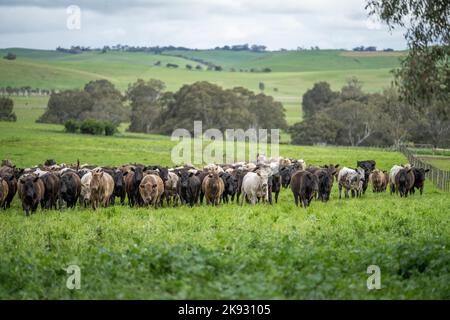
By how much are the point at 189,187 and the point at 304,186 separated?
4575 mm

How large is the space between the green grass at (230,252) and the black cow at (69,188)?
2.07 meters

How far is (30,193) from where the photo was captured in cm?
2375

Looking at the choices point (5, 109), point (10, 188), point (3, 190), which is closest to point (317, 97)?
point (5, 109)

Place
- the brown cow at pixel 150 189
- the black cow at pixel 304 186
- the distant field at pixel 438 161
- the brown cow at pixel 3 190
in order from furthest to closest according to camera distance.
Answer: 1. the distant field at pixel 438 161
2. the brown cow at pixel 150 189
3. the black cow at pixel 304 186
4. the brown cow at pixel 3 190

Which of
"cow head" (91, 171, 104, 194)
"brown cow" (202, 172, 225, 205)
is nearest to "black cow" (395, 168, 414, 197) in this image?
"brown cow" (202, 172, 225, 205)

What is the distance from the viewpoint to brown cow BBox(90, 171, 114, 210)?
85.1ft

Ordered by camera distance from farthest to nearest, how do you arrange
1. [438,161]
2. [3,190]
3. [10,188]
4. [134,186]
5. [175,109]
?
[175,109] → [438,161] → [134,186] → [10,188] → [3,190]

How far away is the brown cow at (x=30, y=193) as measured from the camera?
23.8 metres

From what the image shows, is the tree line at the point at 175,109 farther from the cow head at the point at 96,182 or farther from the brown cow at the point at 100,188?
the cow head at the point at 96,182

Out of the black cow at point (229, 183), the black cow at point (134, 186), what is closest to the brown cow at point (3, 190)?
the black cow at point (134, 186)

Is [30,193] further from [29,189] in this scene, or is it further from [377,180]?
[377,180]

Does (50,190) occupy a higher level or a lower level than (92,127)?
higher

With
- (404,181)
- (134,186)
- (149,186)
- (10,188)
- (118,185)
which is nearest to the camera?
(149,186)
